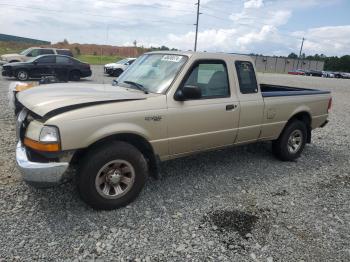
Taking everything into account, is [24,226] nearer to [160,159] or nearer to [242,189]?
[160,159]

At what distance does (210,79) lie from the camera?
4.67 metres

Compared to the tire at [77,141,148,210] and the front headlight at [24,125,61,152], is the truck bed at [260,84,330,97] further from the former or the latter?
the front headlight at [24,125,61,152]

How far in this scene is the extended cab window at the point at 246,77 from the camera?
4.93 m

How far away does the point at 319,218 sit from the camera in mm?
3982

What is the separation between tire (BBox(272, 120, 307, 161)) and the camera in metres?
5.81

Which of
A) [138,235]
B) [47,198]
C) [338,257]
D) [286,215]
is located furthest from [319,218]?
[47,198]

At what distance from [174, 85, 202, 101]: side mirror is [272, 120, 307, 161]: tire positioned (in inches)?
94.1

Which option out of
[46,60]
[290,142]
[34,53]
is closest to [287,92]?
[290,142]

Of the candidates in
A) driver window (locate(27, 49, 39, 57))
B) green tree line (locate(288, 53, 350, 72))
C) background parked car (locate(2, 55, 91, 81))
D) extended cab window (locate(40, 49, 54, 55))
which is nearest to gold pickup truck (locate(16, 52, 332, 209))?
background parked car (locate(2, 55, 91, 81))

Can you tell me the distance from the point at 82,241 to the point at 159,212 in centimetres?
98

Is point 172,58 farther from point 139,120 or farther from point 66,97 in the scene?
point 66,97

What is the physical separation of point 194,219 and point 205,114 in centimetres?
141

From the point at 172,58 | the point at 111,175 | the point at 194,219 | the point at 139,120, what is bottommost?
the point at 194,219

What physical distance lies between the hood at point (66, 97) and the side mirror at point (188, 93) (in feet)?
1.43
